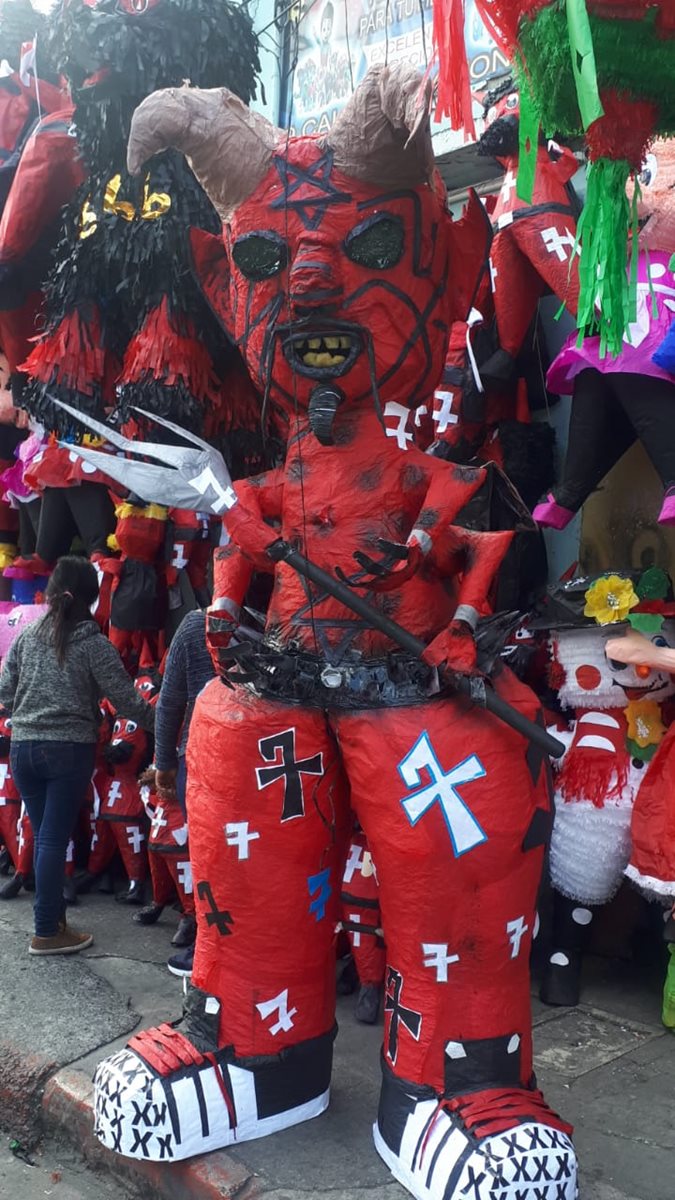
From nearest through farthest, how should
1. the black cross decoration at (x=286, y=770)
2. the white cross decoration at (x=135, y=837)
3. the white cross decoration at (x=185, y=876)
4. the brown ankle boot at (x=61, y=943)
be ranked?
the black cross decoration at (x=286, y=770) → the brown ankle boot at (x=61, y=943) → the white cross decoration at (x=185, y=876) → the white cross decoration at (x=135, y=837)

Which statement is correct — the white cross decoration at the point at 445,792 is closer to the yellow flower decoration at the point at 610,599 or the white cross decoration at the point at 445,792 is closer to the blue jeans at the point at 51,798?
the yellow flower decoration at the point at 610,599

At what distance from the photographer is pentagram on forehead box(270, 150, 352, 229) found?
2.39m

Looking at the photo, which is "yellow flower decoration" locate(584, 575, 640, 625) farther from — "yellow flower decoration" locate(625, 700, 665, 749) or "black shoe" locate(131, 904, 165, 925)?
"black shoe" locate(131, 904, 165, 925)

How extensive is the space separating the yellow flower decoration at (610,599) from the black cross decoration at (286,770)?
1.13 m

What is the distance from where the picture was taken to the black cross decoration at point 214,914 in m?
2.43

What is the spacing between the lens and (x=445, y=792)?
2.22m

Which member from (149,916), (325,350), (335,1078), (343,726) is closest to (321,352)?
(325,350)

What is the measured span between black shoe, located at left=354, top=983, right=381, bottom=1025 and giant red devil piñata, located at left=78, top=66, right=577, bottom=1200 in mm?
717

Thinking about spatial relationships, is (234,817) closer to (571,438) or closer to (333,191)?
(333,191)

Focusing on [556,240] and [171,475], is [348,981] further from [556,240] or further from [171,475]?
[556,240]

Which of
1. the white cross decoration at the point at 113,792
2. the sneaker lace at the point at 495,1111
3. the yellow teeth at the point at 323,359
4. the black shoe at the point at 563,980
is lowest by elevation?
the black shoe at the point at 563,980

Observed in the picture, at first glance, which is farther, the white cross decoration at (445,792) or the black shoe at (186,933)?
the black shoe at (186,933)

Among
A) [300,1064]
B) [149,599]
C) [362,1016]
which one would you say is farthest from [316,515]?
[149,599]

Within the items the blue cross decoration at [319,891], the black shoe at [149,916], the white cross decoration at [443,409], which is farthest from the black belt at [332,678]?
the black shoe at [149,916]
